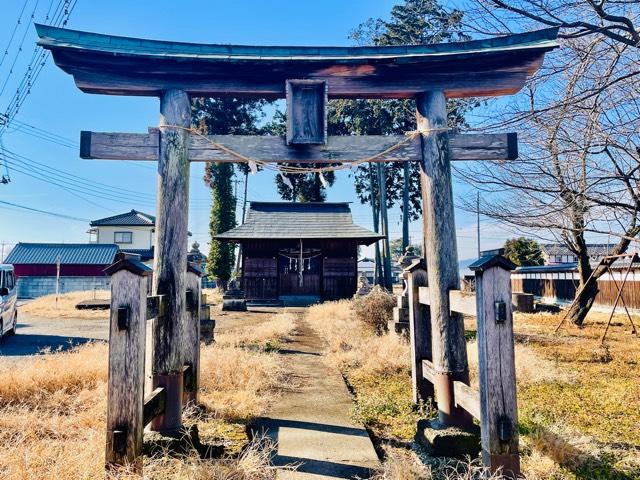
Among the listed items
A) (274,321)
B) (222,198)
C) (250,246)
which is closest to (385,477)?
(274,321)

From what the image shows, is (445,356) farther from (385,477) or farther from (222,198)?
(222,198)

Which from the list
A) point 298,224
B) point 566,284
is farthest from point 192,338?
point 566,284

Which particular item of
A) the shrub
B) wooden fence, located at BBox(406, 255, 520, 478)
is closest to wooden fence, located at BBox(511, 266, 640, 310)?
the shrub

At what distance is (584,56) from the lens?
5238 mm

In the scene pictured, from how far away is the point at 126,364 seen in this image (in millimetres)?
2906

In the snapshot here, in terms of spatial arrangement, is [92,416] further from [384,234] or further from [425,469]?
[384,234]

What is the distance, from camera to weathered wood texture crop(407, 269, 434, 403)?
15.4ft

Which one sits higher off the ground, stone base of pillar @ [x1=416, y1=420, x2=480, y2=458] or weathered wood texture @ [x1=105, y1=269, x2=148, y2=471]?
weathered wood texture @ [x1=105, y1=269, x2=148, y2=471]

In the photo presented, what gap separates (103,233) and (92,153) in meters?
47.1

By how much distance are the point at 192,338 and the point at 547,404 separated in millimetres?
4694

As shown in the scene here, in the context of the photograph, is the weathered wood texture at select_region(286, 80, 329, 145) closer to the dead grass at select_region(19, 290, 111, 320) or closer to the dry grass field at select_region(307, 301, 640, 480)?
the dry grass field at select_region(307, 301, 640, 480)

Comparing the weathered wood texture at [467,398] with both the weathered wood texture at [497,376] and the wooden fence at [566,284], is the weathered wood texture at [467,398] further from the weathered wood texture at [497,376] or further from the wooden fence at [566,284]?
the wooden fence at [566,284]

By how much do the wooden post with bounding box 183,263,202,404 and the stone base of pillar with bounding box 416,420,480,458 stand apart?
2.56 m

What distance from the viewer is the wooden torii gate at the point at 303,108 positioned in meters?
3.95
